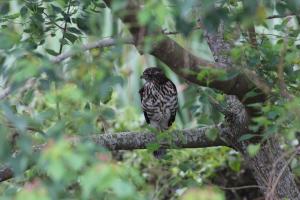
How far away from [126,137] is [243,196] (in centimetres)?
276

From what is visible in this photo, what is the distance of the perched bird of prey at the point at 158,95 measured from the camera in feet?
16.7

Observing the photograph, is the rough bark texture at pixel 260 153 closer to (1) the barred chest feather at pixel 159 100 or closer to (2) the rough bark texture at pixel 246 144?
(2) the rough bark texture at pixel 246 144

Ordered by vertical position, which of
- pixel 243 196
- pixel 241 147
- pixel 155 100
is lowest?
pixel 243 196

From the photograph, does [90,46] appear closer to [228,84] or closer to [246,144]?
[228,84]

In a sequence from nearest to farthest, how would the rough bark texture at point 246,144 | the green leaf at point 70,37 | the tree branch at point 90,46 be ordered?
1. the tree branch at point 90,46
2. the green leaf at point 70,37
3. the rough bark texture at point 246,144

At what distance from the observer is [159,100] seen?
517cm

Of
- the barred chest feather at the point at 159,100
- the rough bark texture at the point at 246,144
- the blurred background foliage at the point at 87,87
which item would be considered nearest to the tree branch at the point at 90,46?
the blurred background foliage at the point at 87,87

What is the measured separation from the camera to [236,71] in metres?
Result: 2.85

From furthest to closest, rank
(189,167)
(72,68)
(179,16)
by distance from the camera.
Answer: (189,167) < (72,68) < (179,16)

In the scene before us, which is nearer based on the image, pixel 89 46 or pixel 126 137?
pixel 89 46

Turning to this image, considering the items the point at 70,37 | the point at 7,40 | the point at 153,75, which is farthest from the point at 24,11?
the point at 153,75

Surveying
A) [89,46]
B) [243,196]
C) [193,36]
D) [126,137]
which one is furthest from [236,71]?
[243,196]

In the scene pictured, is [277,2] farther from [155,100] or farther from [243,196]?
[243,196]

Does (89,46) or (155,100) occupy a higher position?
(89,46)
